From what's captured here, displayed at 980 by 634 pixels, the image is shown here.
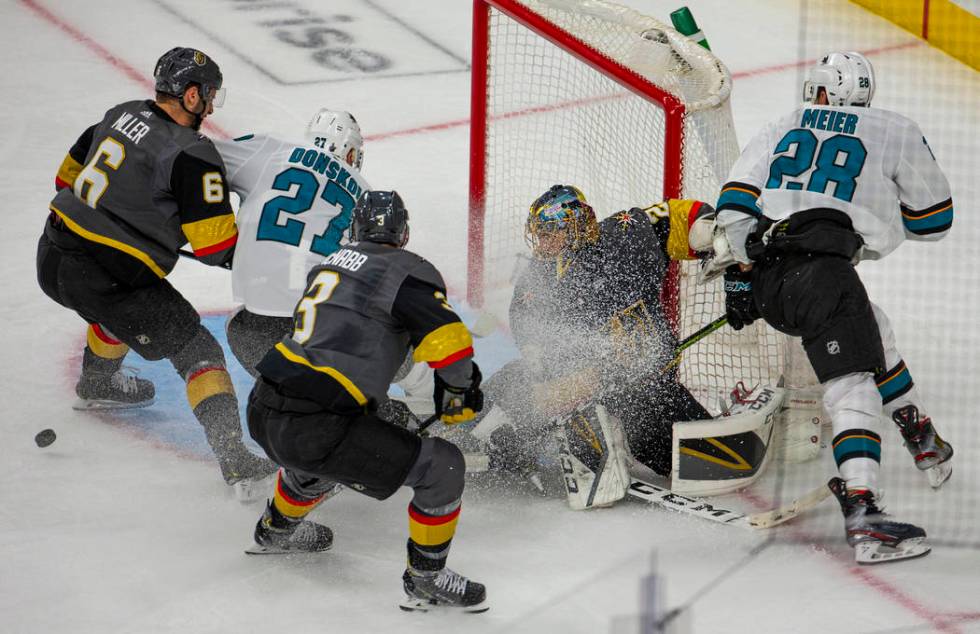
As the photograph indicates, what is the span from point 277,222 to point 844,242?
4.74ft

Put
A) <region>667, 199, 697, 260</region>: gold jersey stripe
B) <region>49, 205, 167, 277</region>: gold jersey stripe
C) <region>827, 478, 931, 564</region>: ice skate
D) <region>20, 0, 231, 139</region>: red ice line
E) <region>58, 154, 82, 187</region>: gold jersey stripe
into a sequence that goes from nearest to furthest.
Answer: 1. <region>827, 478, 931, 564</region>: ice skate
2. <region>49, 205, 167, 277</region>: gold jersey stripe
3. <region>667, 199, 697, 260</region>: gold jersey stripe
4. <region>58, 154, 82, 187</region>: gold jersey stripe
5. <region>20, 0, 231, 139</region>: red ice line

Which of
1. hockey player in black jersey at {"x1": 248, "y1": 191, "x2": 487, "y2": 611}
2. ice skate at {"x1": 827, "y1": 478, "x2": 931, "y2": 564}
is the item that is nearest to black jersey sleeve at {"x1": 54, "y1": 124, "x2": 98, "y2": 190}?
hockey player in black jersey at {"x1": 248, "y1": 191, "x2": 487, "y2": 611}

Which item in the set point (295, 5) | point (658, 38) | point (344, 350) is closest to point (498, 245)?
point (658, 38)

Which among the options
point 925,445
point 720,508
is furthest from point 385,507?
point 925,445

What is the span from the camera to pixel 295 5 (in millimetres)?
7559

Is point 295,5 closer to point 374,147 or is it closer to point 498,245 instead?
point 374,147

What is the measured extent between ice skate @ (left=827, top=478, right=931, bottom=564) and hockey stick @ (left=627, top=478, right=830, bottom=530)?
0.23 m

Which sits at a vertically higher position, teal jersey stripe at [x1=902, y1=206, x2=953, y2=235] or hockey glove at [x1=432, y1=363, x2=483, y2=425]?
teal jersey stripe at [x1=902, y1=206, x2=953, y2=235]

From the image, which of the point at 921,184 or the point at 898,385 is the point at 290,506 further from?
the point at 921,184

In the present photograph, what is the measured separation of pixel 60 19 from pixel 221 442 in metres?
4.15

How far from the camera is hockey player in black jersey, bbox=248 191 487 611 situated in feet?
10.3

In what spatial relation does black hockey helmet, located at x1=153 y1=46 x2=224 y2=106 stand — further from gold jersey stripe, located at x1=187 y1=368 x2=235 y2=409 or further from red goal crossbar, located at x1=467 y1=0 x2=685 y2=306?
red goal crossbar, located at x1=467 y1=0 x2=685 y2=306

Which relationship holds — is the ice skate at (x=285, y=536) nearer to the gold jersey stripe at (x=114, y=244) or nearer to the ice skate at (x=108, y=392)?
the gold jersey stripe at (x=114, y=244)

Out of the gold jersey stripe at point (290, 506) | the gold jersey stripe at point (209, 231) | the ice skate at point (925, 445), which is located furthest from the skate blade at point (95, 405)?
the ice skate at point (925, 445)
